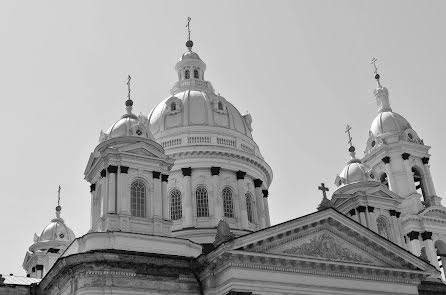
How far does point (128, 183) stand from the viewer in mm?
34750

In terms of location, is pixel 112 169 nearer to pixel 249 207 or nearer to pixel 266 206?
pixel 249 207

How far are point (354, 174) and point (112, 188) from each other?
17.1 m

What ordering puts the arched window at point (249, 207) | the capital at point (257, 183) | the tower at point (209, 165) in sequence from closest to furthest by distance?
the tower at point (209, 165)
the arched window at point (249, 207)
the capital at point (257, 183)

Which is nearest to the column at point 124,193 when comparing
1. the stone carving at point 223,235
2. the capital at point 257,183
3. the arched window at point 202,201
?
the stone carving at point 223,235

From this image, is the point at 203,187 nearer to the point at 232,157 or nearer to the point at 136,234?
the point at 232,157

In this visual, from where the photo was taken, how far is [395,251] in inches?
1378

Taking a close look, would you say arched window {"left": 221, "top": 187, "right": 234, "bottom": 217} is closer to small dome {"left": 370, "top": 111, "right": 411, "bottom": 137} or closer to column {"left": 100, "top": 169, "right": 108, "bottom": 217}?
column {"left": 100, "top": 169, "right": 108, "bottom": 217}

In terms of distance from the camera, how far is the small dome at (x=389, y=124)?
163 ft

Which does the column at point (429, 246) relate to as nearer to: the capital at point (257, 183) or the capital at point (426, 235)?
the capital at point (426, 235)

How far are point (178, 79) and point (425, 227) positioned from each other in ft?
65.7

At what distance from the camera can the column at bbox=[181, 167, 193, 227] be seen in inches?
1658

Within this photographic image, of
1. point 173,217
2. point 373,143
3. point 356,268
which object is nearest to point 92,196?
point 173,217

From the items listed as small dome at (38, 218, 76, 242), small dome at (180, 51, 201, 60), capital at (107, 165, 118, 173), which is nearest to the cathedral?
capital at (107, 165, 118, 173)

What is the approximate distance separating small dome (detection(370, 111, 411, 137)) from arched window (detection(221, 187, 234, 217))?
12634mm
